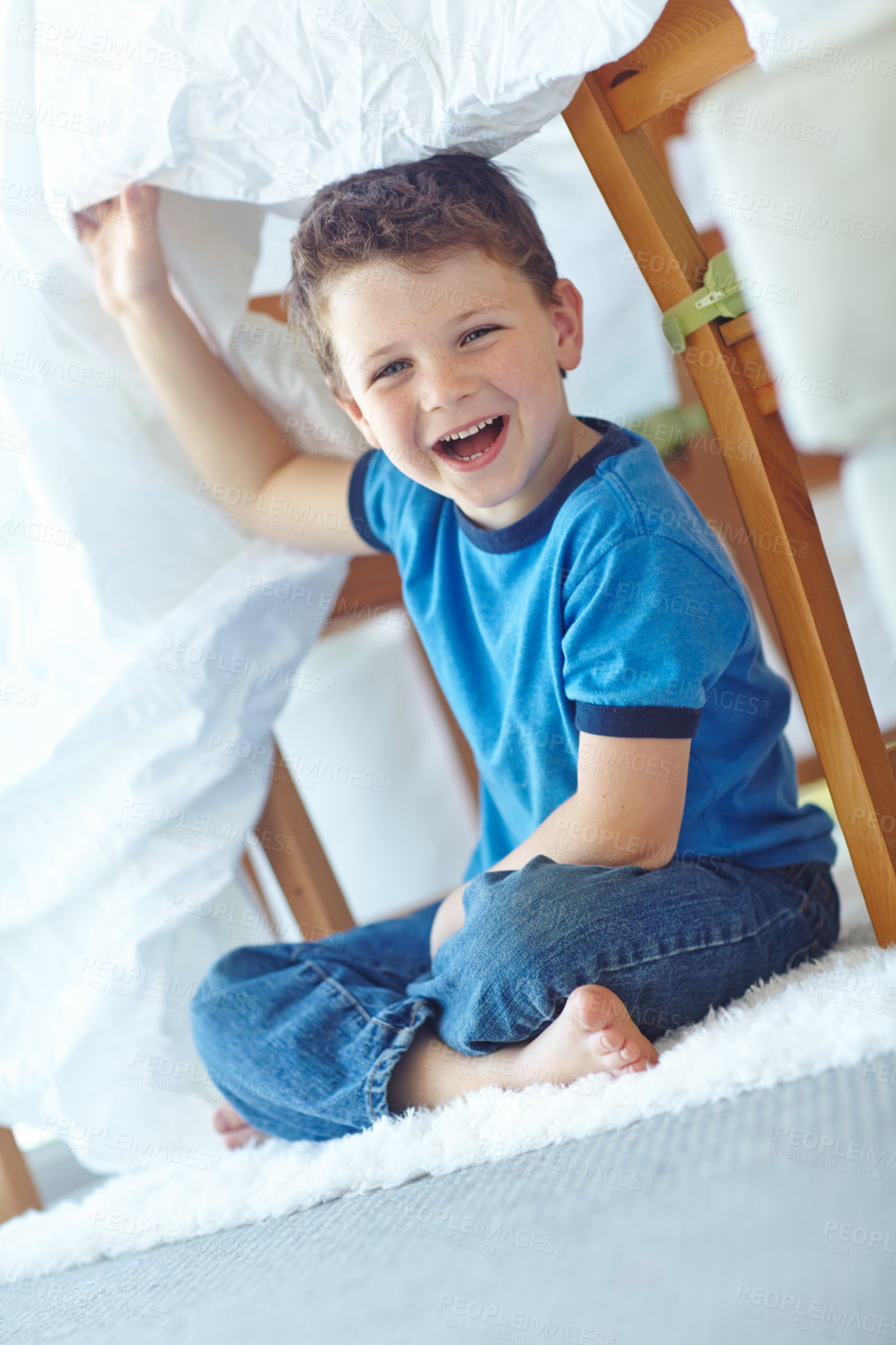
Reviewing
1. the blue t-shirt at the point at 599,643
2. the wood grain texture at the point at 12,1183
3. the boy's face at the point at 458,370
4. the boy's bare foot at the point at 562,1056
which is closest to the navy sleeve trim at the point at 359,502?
the blue t-shirt at the point at 599,643

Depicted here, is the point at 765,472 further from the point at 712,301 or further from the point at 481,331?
the point at 481,331

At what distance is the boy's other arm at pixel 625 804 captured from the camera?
65cm

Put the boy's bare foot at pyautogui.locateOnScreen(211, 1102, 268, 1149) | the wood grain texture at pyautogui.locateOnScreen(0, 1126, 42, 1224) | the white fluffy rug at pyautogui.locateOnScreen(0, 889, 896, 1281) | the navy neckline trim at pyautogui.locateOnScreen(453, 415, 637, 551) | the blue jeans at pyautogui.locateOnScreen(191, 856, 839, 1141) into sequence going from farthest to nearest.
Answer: the wood grain texture at pyautogui.locateOnScreen(0, 1126, 42, 1224)
the boy's bare foot at pyautogui.locateOnScreen(211, 1102, 268, 1149)
the navy neckline trim at pyautogui.locateOnScreen(453, 415, 637, 551)
the blue jeans at pyautogui.locateOnScreen(191, 856, 839, 1141)
the white fluffy rug at pyautogui.locateOnScreen(0, 889, 896, 1281)

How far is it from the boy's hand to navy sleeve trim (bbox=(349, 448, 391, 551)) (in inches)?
7.9

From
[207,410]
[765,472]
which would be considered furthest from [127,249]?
[765,472]

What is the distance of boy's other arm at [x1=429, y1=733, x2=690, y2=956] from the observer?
651 millimetres

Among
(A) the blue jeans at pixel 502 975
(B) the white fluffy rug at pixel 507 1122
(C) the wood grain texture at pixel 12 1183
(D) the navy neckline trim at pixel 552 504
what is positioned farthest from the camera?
(C) the wood grain texture at pixel 12 1183

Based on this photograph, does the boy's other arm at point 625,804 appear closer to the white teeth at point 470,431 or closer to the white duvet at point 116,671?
the white teeth at point 470,431

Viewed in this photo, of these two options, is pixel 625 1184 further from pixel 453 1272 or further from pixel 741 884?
pixel 741 884

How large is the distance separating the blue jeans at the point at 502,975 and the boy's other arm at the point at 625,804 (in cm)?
2

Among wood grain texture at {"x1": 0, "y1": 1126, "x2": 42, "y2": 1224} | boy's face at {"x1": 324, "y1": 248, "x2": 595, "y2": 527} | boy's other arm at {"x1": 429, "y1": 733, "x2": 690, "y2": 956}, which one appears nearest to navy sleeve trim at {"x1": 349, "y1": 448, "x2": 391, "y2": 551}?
boy's face at {"x1": 324, "y1": 248, "x2": 595, "y2": 527}

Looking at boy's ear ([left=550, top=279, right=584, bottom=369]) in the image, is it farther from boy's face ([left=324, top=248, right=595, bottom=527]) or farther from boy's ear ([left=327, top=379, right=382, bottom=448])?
boy's ear ([left=327, top=379, right=382, bottom=448])

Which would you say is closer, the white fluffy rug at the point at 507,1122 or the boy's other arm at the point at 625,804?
the white fluffy rug at the point at 507,1122

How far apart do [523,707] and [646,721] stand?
0.14m
